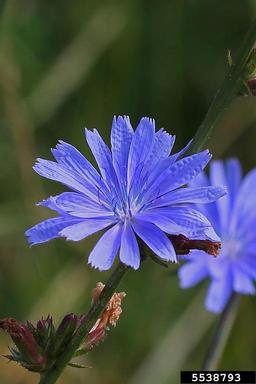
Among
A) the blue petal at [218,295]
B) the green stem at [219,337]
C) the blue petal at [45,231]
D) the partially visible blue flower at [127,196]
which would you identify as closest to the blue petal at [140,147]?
the partially visible blue flower at [127,196]

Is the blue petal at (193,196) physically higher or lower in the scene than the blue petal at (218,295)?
higher

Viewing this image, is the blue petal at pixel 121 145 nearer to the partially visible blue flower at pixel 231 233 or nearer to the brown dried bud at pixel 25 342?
the brown dried bud at pixel 25 342

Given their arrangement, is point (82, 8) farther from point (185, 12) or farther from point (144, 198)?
point (144, 198)

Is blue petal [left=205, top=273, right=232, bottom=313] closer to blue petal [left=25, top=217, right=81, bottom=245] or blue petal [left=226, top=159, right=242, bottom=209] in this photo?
blue petal [left=226, top=159, right=242, bottom=209]

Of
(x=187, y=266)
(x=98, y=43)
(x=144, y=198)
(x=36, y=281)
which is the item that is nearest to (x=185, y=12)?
(x=98, y=43)

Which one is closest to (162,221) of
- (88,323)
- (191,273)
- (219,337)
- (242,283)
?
(88,323)

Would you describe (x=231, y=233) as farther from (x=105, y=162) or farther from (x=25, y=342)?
(x=25, y=342)
